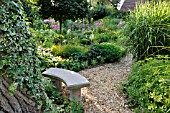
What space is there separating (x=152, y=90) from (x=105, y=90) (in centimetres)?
82

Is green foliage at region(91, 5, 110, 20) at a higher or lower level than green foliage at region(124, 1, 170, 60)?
A: higher

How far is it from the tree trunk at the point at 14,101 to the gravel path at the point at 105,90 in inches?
38.7

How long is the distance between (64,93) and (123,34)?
5.84 ft

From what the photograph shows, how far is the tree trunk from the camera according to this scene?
1.34 meters

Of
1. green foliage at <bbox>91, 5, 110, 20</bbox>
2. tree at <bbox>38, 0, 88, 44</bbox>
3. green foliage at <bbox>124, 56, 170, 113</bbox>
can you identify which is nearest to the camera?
green foliage at <bbox>124, 56, 170, 113</bbox>

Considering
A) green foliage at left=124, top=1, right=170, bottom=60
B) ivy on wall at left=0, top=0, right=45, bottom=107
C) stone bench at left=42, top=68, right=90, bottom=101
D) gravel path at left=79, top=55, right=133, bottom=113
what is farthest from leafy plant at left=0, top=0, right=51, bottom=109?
green foliage at left=124, top=1, right=170, bottom=60

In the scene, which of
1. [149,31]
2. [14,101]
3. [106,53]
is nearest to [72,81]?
[14,101]

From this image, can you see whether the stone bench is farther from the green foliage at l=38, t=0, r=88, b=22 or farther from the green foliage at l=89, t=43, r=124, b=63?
the green foliage at l=38, t=0, r=88, b=22

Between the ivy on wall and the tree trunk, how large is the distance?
0.04 meters

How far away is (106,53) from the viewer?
436 centimetres

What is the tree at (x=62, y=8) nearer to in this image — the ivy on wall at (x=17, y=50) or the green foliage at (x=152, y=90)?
the green foliage at (x=152, y=90)

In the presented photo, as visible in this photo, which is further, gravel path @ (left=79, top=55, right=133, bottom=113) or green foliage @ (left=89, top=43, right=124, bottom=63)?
green foliage @ (left=89, top=43, right=124, bottom=63)

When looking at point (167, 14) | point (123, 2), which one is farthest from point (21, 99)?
point (123, 2)

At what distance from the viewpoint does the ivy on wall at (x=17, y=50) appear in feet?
4.22
